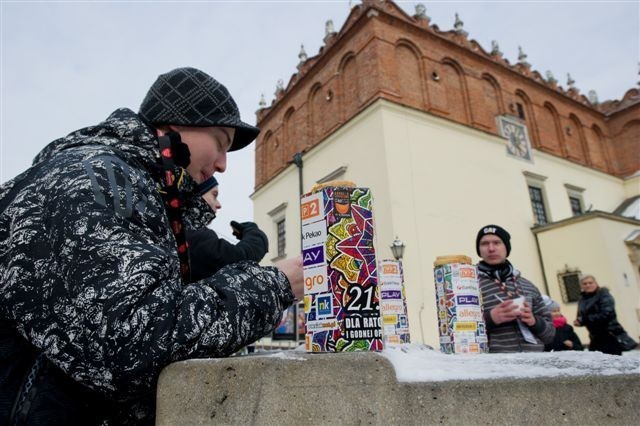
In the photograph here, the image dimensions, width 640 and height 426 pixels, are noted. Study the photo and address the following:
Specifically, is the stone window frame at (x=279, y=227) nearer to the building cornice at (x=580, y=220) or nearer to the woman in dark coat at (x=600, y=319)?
the building cornice at (x=580, y=220)

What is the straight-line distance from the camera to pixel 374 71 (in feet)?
45.2

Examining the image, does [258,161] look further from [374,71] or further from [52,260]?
[52,260]

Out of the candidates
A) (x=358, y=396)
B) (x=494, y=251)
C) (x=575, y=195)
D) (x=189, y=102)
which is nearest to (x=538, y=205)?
(x=575, y=195)

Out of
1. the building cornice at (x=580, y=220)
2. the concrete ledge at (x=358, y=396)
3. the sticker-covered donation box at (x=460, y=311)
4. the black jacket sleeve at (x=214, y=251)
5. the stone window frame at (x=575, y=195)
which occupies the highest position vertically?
the stone window frame at (x=575, y=195)

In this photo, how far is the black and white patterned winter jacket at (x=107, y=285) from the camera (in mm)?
829

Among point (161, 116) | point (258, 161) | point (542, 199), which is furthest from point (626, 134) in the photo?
point (161, 116)

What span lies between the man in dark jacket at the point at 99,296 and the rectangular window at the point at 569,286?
1540 centimetres

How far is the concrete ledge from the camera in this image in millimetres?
842

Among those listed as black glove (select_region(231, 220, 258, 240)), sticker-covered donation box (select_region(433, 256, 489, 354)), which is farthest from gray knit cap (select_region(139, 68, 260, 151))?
black glove (select_region(231, 220, 258, 240))

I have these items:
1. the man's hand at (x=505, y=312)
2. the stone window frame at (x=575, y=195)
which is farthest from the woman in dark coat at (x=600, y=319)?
the stone window frame at (x=575, y=195)

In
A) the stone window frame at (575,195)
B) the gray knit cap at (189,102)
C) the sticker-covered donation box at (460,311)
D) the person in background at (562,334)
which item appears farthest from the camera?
the stone window frame at (575,195)

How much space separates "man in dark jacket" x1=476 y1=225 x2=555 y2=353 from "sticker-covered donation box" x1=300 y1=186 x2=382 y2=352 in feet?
5.74

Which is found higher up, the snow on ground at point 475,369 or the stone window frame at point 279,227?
the stone window frame at point 279,227

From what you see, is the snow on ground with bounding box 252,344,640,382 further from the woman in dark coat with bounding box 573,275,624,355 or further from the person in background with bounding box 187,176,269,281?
the woman in dark coat with bounding box 573,275,624,355
